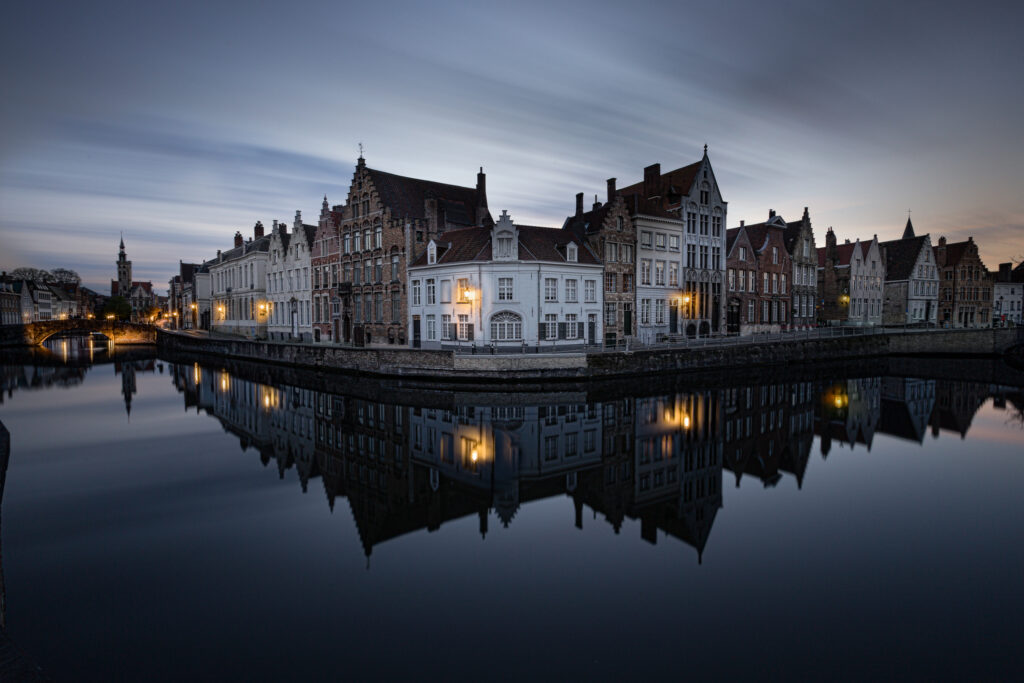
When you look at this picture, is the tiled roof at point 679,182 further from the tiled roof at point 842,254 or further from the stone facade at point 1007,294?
the stone facade at point 1007,294

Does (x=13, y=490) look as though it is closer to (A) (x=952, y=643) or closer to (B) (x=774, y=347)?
(A) (x=952, y=643)

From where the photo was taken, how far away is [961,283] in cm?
6144

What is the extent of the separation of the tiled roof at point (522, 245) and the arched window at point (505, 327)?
3.46m

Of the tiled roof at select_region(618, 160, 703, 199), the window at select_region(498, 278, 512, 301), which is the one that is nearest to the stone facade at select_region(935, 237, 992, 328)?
the tiled roof at select_region(618, 160, 703, 199)

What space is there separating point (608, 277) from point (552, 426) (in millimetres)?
19707

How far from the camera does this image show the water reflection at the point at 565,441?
11.7 m

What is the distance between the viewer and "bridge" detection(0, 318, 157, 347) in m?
63.8

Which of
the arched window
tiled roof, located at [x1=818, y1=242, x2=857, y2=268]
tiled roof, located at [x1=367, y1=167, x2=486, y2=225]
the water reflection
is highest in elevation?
tiled roof, located at [x1=367, y1=167, x2=486, y2=225]

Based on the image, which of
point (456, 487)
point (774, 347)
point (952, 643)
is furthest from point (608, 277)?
point (952, 643)

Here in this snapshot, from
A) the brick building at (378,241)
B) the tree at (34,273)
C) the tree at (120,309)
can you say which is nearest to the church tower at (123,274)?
the tree at (34,273)

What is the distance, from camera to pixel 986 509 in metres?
11.6

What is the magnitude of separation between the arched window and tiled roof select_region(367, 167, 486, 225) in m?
10.5

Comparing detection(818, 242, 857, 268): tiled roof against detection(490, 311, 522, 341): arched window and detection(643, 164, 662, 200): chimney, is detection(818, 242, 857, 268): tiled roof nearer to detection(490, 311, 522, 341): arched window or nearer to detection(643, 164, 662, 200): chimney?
detection(643, 164, 662, 200): chimney

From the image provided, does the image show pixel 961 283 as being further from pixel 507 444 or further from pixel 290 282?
pixel 290 282
